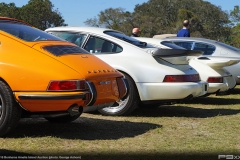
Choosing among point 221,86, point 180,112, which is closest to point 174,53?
point 180,112

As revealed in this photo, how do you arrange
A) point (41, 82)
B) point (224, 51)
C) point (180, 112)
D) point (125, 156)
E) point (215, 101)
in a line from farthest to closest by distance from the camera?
point (224, 51) → point (215, 101) → point (180, 112) → point (41, 82) → point (125, 156)

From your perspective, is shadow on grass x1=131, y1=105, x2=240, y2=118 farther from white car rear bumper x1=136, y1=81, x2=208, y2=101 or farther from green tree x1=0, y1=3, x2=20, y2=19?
green tree x1=0, y1=3, x2=20, y2=19

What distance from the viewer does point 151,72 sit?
7.43 m

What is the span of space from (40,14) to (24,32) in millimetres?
70441

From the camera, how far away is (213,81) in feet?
30.6

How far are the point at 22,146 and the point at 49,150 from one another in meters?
0.35

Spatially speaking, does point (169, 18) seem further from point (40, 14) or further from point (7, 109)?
point (7, 109)

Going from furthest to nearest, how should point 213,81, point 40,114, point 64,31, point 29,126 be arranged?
point 213,81
point 64,31
point 29,126
point 40,114

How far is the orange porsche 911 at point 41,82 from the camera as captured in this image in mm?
5297

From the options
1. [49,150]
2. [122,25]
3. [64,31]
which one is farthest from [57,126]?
[122,25]

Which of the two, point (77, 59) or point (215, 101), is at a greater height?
point (77, 59)

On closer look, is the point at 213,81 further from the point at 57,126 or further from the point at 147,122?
the point at 57,126

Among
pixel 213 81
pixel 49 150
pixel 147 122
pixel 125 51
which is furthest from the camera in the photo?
pixel 213 81

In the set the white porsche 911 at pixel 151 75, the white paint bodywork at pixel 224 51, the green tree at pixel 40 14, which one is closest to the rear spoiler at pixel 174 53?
the white porsche 911 at pixel 151 75
